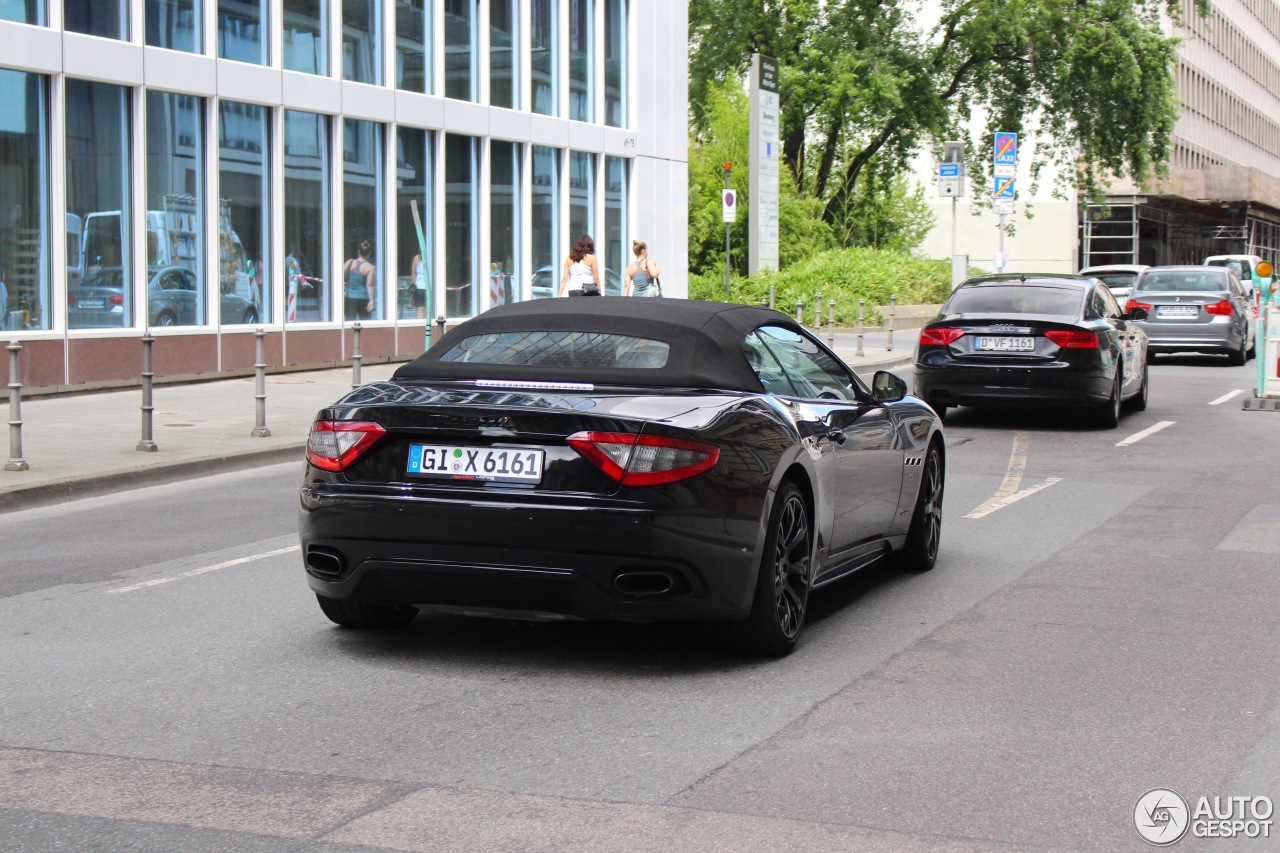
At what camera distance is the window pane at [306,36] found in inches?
904

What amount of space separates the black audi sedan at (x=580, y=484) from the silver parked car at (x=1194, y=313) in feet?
71.5

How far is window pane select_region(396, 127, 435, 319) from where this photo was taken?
25.4 m

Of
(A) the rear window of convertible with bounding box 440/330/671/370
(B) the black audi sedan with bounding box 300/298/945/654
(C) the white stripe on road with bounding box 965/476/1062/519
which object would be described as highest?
(A) the rear window of convertible with bounding box 440/330/671/370

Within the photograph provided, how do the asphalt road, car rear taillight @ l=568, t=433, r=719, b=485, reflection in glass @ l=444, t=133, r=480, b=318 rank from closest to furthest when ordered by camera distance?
the asphalt road
car rear taillight @ l=568, t=433, r=719, b=485
reflection in glass @ l=444, t=133, r=480, b=318

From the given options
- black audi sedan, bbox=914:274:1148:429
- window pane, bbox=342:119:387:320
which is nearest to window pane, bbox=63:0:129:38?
window pane, bbox=342:119:387:320

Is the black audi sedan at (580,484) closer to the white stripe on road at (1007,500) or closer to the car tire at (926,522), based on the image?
the car tire at (926,522)

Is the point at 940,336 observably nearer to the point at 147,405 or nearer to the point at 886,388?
the point at 147,405

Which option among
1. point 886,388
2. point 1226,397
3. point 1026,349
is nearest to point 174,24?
point 1026,349

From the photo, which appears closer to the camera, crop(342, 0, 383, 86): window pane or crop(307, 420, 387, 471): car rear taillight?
crop(307, 420, 387, 471): car rear taillight

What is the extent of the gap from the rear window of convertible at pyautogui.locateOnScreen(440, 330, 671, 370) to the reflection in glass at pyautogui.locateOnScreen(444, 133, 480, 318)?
65.2 feet

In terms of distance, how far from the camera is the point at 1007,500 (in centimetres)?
1112

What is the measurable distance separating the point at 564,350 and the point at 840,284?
3121 centimetres

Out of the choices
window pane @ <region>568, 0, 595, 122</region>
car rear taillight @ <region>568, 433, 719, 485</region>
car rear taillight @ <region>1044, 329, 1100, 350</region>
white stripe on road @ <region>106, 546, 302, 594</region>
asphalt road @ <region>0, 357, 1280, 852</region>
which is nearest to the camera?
asphalt road @ <region>0, 357, 1280, 852</region>

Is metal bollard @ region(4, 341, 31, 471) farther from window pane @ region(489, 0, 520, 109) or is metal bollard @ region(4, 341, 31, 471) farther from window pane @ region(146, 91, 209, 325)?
window pane @ region(489, 0, 520, 109)
